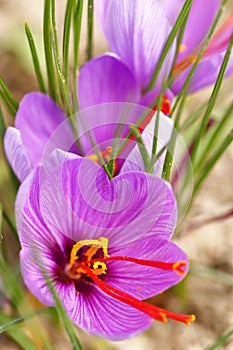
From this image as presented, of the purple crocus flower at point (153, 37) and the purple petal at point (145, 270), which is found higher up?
the purple crocus flower at point (153, 37)

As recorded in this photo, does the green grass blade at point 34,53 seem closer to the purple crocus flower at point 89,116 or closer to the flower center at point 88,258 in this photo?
the purple crocus flower at point 89,116

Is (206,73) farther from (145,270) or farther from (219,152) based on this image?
(145,270)

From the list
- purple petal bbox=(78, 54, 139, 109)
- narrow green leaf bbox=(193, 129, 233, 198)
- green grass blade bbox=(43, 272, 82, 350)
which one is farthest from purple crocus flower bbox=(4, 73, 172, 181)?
green grass blade bbox=(43, 272, 82, 350)

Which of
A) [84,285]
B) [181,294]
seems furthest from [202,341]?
[84,285]

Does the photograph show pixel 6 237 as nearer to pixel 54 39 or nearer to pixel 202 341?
pixel 202 341

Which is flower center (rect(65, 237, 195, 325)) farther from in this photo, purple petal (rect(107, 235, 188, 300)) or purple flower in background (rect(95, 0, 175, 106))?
purple flower in background (rect(95, 0, 175, 106))

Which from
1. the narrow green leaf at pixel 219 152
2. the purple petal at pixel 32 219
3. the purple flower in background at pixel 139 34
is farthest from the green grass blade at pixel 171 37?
the purple petal at pixel 32 219
